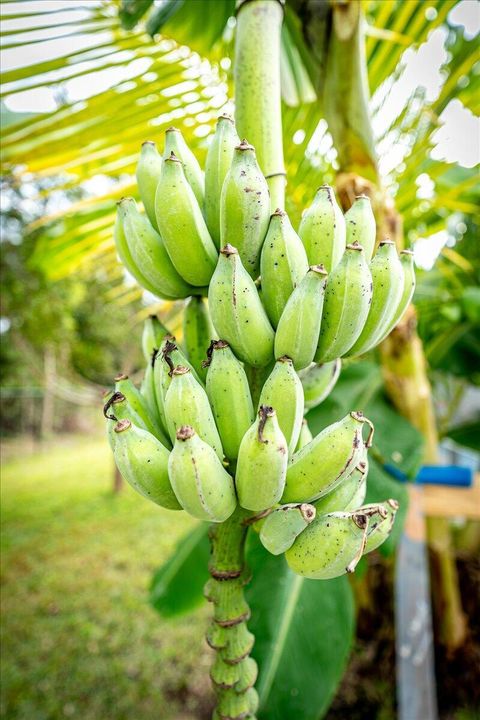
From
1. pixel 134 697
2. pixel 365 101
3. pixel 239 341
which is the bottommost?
pixel 134 697

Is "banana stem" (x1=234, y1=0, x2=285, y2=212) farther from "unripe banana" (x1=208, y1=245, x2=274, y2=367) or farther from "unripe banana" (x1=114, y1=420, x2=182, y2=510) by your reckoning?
"unripe banana" (x1=114, y1=420, x2=182, y2=510)

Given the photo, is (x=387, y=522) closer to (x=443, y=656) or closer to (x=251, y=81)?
(x=251, y=81)

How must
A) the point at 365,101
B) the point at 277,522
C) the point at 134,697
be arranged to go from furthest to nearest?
1. the point at 134,697
2. the point at 365,101
3. the point at 277,522

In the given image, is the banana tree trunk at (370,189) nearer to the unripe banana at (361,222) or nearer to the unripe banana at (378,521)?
the unripe banana at (361,222)

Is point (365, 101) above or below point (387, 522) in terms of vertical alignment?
above

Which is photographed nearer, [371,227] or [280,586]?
[371,227]

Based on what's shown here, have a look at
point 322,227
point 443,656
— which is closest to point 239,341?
point 322,227

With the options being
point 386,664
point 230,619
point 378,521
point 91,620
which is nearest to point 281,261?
point 378,521
